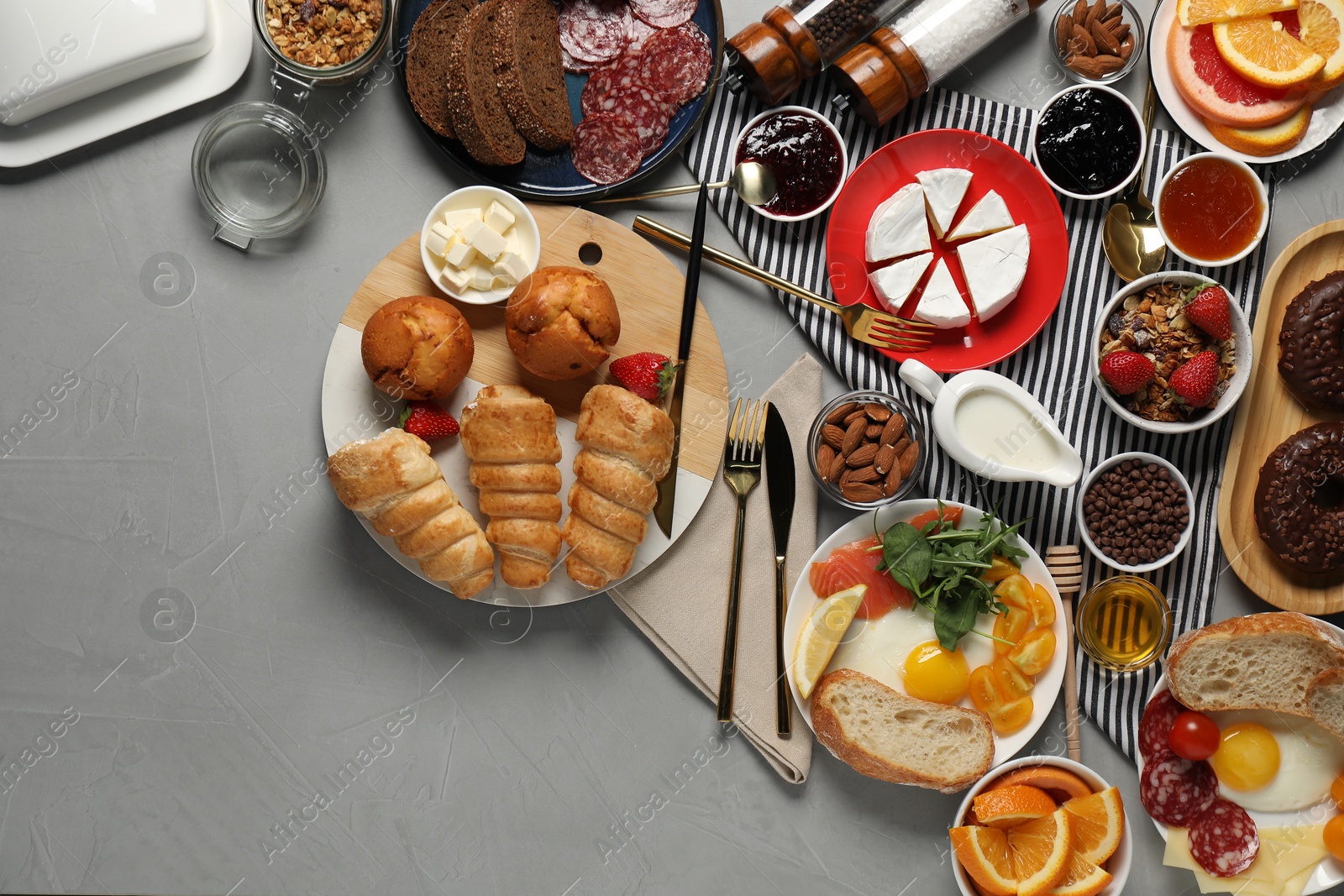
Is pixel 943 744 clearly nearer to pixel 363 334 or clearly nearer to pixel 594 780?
pixel 594 780

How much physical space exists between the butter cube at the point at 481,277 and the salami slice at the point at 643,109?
0.59m

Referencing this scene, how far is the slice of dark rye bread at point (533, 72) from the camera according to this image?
7.30 feet

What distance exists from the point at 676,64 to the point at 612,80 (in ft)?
0.65

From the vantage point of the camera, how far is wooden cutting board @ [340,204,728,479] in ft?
7.76

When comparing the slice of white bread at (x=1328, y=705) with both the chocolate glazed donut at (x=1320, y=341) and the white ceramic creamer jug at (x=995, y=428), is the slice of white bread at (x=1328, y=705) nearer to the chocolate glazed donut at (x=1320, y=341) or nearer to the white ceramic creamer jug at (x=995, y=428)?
the chocolate glazed donut at (x=1320, y=341)


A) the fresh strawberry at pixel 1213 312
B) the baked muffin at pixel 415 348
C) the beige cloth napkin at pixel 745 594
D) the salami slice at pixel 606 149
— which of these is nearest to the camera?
the baked muffin at pixel 415 348

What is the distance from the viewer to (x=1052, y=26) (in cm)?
249

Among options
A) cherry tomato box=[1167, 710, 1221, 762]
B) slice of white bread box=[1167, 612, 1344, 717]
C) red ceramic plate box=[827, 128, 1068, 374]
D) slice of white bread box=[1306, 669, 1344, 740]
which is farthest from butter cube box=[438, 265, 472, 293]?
slice of white bread box=[1306, 669, 1344, 740]

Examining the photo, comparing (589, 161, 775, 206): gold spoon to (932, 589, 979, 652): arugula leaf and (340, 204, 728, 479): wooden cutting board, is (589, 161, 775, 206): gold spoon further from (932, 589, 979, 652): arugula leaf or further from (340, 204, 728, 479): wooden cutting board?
(932, 589, 979, 652): arugula leaf

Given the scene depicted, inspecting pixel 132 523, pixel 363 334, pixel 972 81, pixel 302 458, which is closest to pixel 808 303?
pixel 972 81

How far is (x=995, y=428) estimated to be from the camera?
2264 mm

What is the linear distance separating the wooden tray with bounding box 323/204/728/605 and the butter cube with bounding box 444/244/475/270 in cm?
16

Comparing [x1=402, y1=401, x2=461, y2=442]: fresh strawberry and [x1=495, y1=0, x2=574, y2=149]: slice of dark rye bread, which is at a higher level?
[x1=495, y1=0, x2=574, y2=149]: slice of dark rye bread

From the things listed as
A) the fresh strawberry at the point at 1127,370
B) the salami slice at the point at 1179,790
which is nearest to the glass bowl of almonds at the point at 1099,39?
the fresh strawberry at the point at 1127,370
